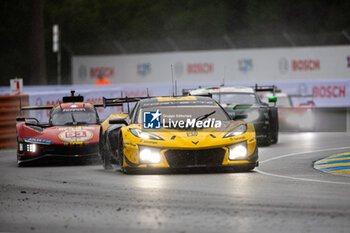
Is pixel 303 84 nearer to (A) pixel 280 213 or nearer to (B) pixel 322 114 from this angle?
(B) pixel 322 114

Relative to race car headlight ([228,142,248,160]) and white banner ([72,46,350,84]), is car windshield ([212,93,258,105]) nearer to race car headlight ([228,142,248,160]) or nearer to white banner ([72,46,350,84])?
race car headlight ([228,142,248,160])

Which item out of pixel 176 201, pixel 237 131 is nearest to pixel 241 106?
pixel 237 131

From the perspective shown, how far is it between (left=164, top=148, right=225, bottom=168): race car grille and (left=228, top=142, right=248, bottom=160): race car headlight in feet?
0.42

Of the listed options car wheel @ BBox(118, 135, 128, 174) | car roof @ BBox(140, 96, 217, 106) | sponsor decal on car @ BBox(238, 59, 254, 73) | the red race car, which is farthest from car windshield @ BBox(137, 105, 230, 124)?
sponsor decal on car @ BBox(238, 59, 254, 73)

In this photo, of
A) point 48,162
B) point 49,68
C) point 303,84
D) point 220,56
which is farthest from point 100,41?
point 48,162

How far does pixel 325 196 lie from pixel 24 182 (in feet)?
14.1

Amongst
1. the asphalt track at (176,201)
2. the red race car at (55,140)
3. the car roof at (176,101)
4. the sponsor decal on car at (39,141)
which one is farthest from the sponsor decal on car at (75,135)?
the car roof at (176,101)

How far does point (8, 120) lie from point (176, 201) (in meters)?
11.9

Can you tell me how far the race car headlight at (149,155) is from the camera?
438 inches

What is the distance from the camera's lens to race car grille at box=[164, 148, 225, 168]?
11102 millimetres

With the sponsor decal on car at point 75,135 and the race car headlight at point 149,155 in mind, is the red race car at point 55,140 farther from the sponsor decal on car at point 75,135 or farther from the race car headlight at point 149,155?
the race car headlight at point 149,155

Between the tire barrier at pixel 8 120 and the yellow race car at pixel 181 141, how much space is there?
7.89 meters

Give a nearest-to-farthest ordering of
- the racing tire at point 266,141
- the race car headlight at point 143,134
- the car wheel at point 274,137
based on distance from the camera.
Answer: the race car headlight at point 143,134
the racing tire at point 266,141
the car wheel at point 274,137

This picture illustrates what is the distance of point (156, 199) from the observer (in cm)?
889
